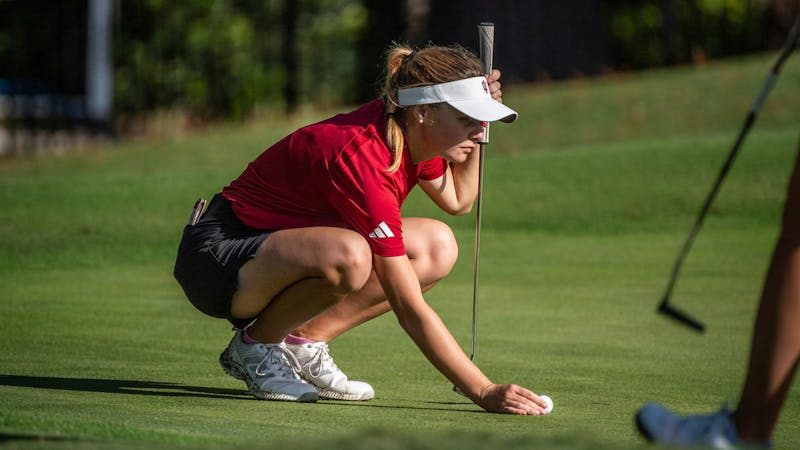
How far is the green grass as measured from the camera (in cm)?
411

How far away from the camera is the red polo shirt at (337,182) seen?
4344mm

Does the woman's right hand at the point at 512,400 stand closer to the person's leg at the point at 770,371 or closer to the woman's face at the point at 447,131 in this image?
the woman's face at the point at 447,131

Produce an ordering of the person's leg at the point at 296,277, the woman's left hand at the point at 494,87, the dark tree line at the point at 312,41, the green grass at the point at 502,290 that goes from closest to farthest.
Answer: the green grass at the point at 502,290
the person's leg at the point at 296,277
the woman's left hand at the point at 494,87
the dark tree line at the point at 312,41

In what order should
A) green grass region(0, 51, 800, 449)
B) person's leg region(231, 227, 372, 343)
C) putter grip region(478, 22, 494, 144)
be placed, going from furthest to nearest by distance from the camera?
putter grip region(478, 22, 494, 144), person's leg region(231, 227, 372, 343), green grass region(0, 51, 800, 449)

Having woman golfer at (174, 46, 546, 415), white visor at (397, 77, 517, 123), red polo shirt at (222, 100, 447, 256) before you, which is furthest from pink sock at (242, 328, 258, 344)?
white visor at (397, 77, 517, 123)

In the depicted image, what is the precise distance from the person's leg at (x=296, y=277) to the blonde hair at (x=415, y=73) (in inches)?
12.1

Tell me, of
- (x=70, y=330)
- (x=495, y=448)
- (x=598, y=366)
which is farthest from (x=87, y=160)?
(x=495, y=448)

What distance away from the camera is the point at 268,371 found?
4703 millimetres

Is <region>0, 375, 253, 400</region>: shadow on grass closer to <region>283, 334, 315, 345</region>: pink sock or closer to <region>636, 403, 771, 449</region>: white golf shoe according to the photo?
<region>283, 334, 315, 345</region>: pink sock

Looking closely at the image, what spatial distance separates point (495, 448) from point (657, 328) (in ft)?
12.8

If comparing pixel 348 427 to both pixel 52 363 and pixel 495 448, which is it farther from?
pixel 52 363

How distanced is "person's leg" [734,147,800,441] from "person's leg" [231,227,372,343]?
4.80 feet

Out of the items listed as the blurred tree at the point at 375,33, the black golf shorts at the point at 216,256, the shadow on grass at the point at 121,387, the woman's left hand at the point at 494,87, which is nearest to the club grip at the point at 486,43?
the woman's left hand at the point at 494,87

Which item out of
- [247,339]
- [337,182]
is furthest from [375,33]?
[337,182]
